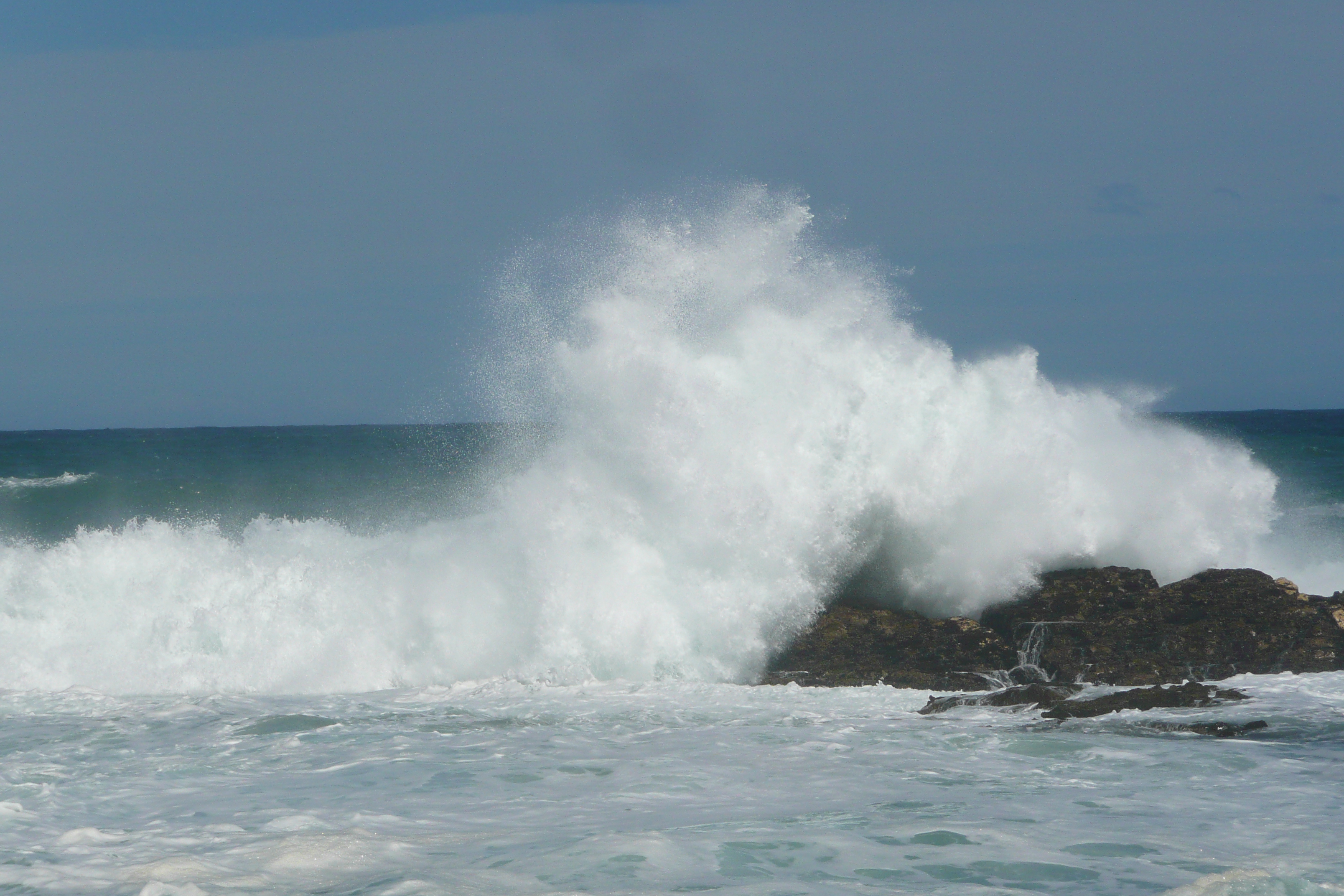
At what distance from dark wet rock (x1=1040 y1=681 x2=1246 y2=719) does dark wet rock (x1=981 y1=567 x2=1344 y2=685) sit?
63cm

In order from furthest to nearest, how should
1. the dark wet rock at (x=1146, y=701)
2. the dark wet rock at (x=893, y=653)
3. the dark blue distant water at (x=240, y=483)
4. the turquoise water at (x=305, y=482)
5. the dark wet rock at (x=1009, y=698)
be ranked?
the dark blue distant water at (x=240, y=483) → the turquoise water at (x=305, y=482) → the dark wet rock at (x=893, y=653) → the dark wet rock at (x=1009, y=698) → the dark wet rock at (x=1146, y=701)

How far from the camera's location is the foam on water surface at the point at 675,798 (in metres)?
5.09

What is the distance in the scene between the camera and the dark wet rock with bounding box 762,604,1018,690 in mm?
9539

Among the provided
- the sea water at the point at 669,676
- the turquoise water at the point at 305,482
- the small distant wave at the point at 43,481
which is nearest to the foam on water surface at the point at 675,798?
the sea water at the point at 669,676

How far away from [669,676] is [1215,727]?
14.9 ft

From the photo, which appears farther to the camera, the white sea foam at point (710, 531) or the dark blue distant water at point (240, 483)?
the dark blue distant water at point (240, 483)

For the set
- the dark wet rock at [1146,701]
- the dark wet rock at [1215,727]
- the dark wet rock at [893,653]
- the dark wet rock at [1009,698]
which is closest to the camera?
the dark wet rock at [1215,727]

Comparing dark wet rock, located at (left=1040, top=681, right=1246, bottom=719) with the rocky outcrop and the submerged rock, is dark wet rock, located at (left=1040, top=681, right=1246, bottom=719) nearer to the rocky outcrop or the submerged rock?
the submerged rock

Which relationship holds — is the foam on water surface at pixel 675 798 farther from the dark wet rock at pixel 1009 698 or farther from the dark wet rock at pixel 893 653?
the dark wet rock at pixel 893 653

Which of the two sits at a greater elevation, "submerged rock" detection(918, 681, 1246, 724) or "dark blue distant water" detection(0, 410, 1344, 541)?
"dark blue distant water" detection(0, 410, 1344, 541)

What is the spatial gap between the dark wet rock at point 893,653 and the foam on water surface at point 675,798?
1.45ft

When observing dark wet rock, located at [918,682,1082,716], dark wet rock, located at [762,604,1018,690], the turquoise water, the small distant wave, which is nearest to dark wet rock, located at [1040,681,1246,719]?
dark wet rock, located at [918,682,1082,716]

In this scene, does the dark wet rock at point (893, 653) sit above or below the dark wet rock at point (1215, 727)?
above

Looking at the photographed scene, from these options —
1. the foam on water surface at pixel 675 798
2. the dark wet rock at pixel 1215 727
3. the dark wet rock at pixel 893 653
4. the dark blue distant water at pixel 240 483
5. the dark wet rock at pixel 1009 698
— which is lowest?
the foam on water surface at pixel 675 798
